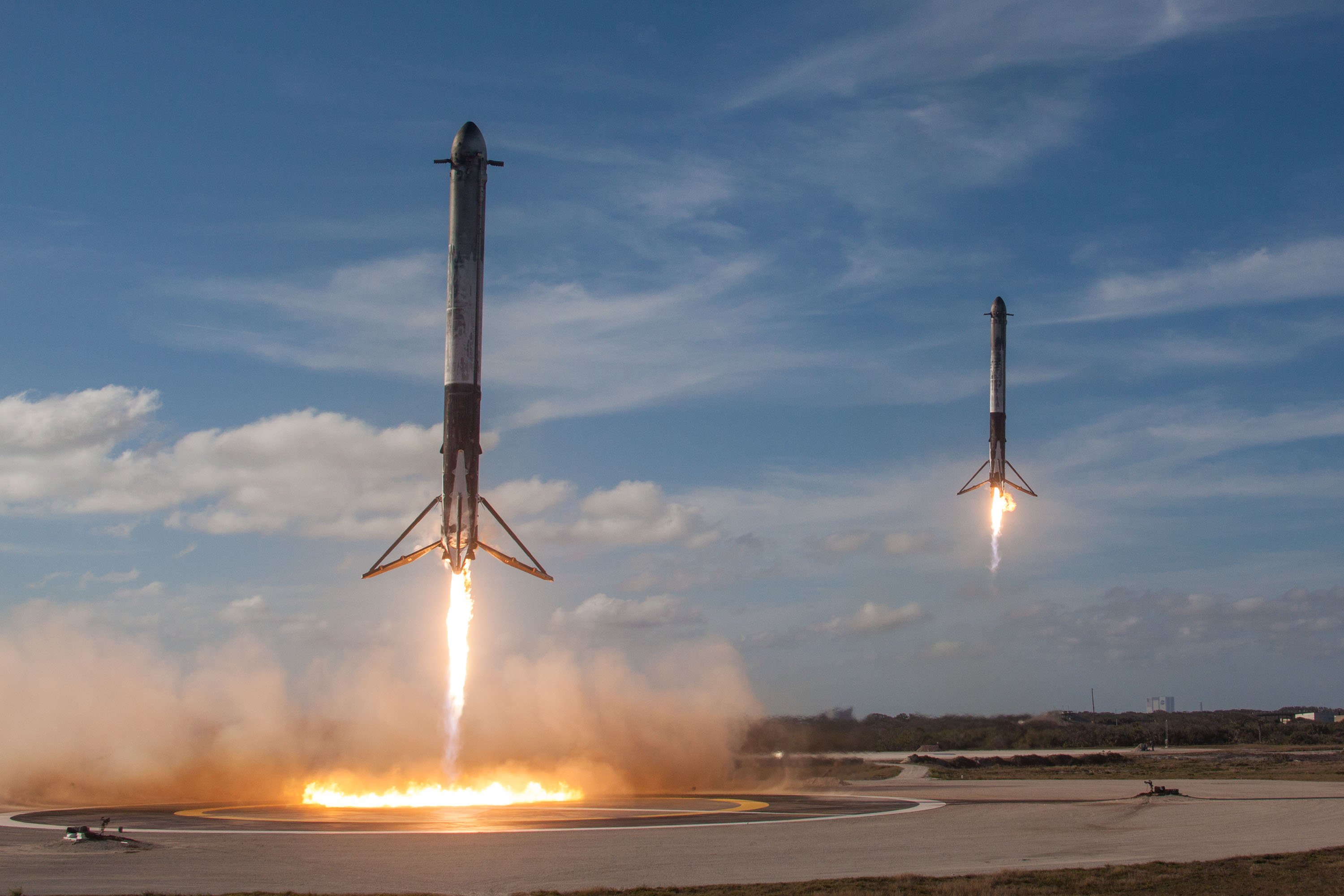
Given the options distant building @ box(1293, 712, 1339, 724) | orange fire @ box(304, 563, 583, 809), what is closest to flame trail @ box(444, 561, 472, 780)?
orange fire @ box(304, 563, 583, 809)

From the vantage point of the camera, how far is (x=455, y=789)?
46094 mm

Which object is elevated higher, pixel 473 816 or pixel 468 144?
pixel 468 144

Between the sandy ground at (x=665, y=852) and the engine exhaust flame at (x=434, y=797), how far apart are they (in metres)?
11.4

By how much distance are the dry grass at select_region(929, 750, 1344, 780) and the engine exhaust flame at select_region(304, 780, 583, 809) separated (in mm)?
22475

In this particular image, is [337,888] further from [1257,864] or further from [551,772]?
[551,772]

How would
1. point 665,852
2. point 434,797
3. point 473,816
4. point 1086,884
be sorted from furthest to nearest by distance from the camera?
point 434,797 → point 473,816 → point 665,852 → point 1086,884

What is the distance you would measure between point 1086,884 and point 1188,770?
44183 mm

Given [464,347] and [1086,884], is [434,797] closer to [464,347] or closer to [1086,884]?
[464,347]

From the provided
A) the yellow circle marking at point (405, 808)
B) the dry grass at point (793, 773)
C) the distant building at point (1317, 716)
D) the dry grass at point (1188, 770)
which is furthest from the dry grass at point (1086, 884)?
the distant building at point (1317, 716)

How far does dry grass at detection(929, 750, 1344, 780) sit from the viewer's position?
57.6 m

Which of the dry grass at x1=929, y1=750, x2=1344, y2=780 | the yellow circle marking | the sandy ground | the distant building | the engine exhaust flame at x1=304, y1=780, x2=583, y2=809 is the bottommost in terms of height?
the distant building

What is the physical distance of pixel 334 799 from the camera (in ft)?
145

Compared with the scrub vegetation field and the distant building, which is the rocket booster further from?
the distant building

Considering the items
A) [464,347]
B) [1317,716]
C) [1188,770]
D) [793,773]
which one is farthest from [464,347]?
[1317,716]
